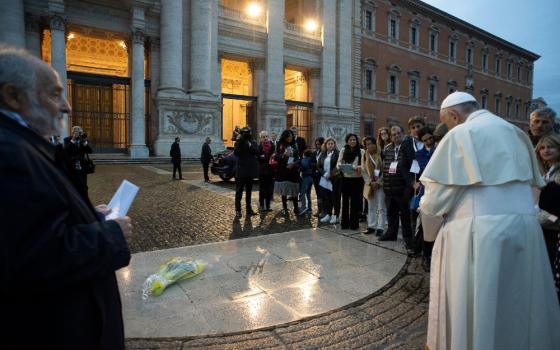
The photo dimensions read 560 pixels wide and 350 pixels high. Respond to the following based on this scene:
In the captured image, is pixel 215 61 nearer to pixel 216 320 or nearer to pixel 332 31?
pixel 332 31

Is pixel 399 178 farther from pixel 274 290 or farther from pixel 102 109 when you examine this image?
pixel 102 109

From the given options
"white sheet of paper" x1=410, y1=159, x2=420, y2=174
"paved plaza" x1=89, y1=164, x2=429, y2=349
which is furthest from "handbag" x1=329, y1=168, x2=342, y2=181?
"white sheet of paper" x1=410, y1=159, x2=420, y2=174

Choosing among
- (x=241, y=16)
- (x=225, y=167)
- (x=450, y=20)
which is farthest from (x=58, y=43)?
(x=450, y=20)

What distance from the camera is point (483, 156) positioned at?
205cm

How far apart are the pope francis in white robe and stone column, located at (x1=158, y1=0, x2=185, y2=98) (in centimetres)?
2017

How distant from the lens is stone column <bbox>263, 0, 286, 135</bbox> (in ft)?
→ 80.5

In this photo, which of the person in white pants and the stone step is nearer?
the person in white pants

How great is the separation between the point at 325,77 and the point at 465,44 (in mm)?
21939

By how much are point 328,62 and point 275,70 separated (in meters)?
4.95

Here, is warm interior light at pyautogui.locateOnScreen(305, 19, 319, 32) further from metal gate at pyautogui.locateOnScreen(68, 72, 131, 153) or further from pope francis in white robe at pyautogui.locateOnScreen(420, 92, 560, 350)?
pope francis in white robe at pyautogui.locateOnScreen(420, 92, 560, 350)

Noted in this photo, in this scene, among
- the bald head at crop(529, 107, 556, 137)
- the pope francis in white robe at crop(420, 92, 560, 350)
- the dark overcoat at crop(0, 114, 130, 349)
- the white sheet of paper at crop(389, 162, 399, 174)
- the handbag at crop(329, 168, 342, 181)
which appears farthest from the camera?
the handbag at crop(329, 168, 342, 181)

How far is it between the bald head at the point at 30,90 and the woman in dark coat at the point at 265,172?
21.2 feet

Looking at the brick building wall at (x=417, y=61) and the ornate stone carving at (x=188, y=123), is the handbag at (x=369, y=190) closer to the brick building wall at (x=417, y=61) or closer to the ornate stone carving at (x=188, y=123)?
the ornate stone carving at (x=188, y=123)

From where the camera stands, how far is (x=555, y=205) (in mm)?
2291
